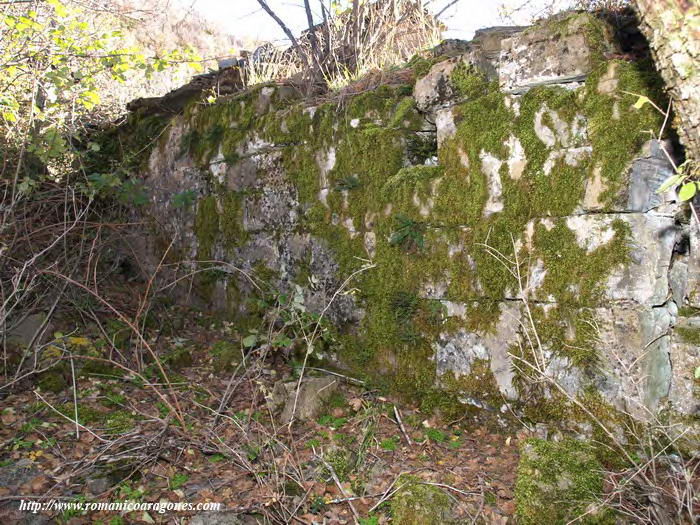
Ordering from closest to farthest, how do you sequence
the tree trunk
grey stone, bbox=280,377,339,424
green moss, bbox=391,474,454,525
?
the tree trunk, green moss, bbox=391,474,454,525, grey stone, bbox=280,377,339,424

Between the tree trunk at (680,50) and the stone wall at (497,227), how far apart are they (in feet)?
2.92

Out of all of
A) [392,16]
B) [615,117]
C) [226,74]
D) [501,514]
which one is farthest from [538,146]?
[226,74]

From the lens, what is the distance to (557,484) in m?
2.31

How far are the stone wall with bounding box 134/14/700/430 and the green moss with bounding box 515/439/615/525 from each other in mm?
359

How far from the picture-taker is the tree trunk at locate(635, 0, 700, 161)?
5.08 feet

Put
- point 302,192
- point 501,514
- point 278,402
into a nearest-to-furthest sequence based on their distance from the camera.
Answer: point 501,514, point 278,402, point 302,192

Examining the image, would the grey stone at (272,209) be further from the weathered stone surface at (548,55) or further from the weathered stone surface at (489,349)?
the weathered stone surface at (548,55)

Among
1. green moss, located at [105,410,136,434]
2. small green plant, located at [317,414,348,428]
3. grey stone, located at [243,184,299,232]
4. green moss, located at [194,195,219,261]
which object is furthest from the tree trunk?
green moss, located at [194,195,219,261]

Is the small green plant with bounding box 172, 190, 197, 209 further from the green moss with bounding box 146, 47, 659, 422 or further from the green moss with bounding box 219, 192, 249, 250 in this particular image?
the green moss with bounding box 146, 47, 659, 422

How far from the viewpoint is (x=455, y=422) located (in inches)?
128

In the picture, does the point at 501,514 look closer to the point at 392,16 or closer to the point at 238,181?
the point at 238,181

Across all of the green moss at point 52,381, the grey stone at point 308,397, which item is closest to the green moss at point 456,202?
the grey stone at point 308,397

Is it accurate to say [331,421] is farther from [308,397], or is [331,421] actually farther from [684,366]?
[684,366]

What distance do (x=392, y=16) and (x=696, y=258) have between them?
352cm
